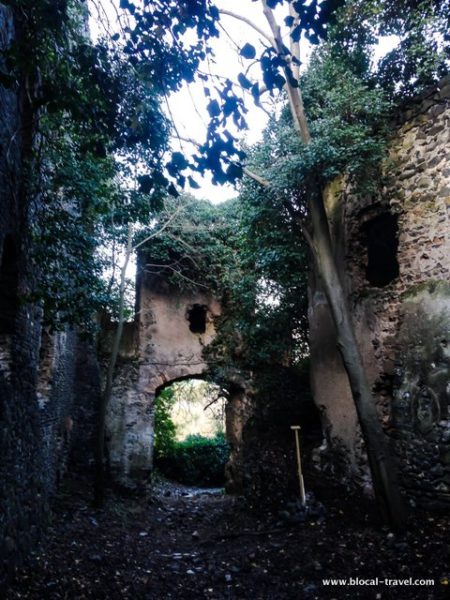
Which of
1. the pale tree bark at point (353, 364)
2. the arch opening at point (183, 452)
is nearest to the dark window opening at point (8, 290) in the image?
the pale tree bark at point (353, 364)

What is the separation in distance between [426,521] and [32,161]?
645cm

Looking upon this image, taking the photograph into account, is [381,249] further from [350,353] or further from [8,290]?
[8,290]

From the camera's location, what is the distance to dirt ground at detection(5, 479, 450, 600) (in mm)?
4453

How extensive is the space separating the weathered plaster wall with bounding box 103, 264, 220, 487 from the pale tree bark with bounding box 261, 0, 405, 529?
5501 mm

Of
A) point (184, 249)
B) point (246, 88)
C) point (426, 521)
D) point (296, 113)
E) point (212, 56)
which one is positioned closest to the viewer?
point (246, 88)

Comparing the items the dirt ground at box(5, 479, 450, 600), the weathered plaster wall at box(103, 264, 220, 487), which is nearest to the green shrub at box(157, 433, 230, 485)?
the weathered plaster wall at box(103, 264, 220, 487)

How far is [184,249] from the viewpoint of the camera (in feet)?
37.3

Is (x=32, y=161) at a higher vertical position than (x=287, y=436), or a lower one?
higher

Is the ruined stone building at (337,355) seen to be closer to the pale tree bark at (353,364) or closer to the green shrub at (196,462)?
the pale tree bark at (353,364)

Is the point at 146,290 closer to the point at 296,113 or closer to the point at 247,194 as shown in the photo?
the point at 247,194

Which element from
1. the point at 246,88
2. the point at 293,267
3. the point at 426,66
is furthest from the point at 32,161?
the point at 426,66

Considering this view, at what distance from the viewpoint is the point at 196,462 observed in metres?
15.9

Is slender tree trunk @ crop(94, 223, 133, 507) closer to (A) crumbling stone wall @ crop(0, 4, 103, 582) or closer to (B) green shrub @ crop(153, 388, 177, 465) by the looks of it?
(A) crumbling stone wall @ crop(0, 4, 103, 582)

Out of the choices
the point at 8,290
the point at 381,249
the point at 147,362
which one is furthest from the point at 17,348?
the point at 381,249
